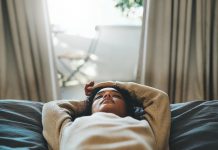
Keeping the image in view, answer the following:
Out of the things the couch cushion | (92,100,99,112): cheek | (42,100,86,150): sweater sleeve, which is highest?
(92,100,99,112): cheek

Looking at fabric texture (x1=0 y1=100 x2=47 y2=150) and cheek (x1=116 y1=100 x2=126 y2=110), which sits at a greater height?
cheek (x1=116 y1=100 x2=126 y2=110)

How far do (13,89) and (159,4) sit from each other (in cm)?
140

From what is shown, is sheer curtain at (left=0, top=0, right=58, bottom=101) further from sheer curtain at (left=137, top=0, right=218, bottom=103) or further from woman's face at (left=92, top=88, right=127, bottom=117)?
woman's face at (left=92, top=88, right=127, bottom=117)

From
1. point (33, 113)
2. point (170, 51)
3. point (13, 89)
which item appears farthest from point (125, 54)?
point (33, 113)

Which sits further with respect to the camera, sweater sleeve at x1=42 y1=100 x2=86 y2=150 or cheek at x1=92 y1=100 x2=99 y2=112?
cheek at x1=92 y1=100 x2=99 y2=112

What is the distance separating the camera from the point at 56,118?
4.68 feet

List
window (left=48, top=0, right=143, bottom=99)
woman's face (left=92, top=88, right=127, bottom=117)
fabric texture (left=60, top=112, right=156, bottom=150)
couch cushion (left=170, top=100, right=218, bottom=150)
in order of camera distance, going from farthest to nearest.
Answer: window (left=48, top=0, right=143, bottom=99)
woman's face (left=92, top=88, right=127, bottom=117)
couch cushion (left=170, top=100, right=218, bottom=150)
fabric texture (left=60, top=112, right=156, bottom=150)

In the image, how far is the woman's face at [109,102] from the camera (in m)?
1.45

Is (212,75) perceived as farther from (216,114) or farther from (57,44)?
(57,44)

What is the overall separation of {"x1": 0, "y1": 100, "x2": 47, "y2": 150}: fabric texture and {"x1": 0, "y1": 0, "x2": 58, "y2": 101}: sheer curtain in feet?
2.84

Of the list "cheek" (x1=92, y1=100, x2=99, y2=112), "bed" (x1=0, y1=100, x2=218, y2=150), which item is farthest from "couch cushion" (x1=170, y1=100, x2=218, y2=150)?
"cheek" (x1=92, y1=100, x2=99, y2=112)

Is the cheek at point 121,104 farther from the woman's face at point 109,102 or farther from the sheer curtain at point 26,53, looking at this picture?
the sheer curtain at point 26,53

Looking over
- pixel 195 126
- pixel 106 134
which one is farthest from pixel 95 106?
pixel 195 126

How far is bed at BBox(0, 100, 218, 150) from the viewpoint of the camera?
4.33 ft
